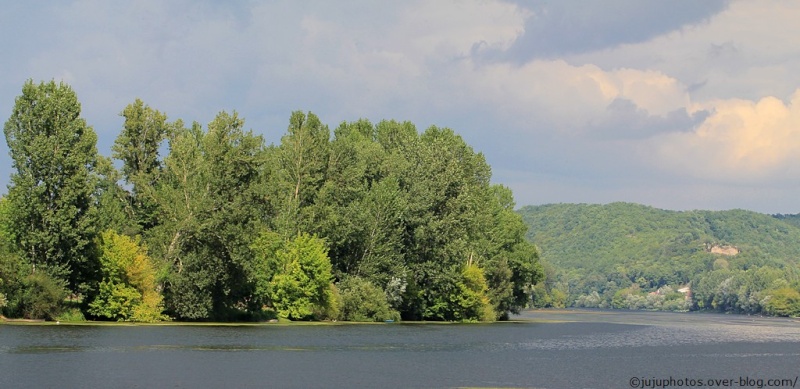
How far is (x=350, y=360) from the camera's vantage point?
57.7m

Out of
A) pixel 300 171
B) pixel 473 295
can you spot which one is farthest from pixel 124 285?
pixel 473 295

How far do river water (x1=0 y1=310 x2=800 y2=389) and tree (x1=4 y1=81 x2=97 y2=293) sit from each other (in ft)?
27.1

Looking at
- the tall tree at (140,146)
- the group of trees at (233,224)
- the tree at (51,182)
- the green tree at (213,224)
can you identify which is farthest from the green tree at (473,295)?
the tree at (51,182)

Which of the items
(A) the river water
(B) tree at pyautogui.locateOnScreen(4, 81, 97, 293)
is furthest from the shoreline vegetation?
(A) the river water

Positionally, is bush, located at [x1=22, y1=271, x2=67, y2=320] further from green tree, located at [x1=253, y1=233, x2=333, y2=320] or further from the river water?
green tree, located at [x1=253, y1=233, x2=333, y2=320]

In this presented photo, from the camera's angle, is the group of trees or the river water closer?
the river water

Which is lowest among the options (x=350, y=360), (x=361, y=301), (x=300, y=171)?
(x=350, y=360)

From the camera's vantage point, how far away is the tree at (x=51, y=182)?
267ft

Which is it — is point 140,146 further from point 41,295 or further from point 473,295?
point 473,295

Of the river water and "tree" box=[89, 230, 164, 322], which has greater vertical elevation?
"tree" box=[89, 230, 164, 322]

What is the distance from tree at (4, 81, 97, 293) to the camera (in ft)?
267

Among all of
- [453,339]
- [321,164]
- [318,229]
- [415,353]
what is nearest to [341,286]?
[318,229]

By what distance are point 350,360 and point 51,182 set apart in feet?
127

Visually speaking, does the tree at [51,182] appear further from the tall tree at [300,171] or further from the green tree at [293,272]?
the tall tree at [300,171]
